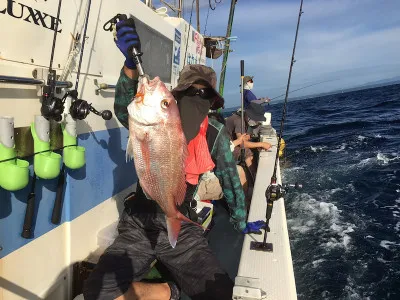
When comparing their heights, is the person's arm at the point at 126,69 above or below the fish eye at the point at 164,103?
above

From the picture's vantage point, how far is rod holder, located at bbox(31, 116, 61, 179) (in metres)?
2.41

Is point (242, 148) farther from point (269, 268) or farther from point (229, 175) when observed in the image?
point (269, 268)

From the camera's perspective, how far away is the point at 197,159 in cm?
287

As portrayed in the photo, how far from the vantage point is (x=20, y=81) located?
2.24 m

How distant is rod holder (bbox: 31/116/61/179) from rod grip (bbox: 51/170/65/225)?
0.38 m

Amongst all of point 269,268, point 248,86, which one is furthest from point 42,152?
point 248,86

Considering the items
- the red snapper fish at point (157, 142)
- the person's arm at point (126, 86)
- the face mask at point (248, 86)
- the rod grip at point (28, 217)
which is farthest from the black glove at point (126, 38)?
the face mask at point (248, 86)

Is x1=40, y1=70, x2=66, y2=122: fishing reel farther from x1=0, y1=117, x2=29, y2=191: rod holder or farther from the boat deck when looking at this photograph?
the boat deck

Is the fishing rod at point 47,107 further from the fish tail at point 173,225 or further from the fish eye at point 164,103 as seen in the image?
the fish tail at point 173,225

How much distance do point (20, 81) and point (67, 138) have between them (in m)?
0.64

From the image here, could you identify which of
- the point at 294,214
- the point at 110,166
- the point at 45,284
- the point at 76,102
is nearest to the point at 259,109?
the point at 294,214

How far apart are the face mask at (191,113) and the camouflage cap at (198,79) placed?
0.10 metres

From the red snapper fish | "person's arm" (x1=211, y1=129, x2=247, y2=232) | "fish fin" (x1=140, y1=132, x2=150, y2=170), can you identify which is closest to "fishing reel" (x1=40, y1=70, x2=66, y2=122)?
the red snapper fish

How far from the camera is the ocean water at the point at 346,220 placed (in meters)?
4.73
